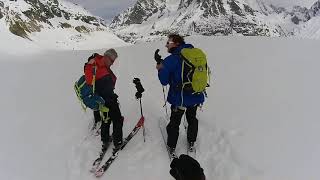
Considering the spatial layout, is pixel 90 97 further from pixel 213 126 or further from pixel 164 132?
pixel 213 126

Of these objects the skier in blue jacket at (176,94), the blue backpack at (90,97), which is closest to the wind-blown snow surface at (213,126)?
the skier in blue jacket at (176,94)

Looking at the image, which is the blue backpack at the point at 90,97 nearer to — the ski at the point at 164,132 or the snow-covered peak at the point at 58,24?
the ski at the point at 164,132

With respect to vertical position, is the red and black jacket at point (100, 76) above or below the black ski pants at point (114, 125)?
above

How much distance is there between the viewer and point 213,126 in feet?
33.3

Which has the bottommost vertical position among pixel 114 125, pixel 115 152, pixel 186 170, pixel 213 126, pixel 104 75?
pixel 115 152

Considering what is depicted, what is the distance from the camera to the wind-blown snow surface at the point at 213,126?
8.50 meters

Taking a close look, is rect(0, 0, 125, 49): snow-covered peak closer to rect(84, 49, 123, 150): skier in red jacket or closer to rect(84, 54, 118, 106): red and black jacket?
rect(84, 49, 123, 150): skier in red jacket

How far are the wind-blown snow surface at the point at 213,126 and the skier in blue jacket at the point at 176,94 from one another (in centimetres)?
46

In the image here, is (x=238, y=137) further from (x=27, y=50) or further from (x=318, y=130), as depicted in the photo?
(x=27, y=50)

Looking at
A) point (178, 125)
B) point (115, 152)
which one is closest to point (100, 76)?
point (115, 152)

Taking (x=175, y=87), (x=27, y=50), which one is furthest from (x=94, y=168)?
(x=27, y=50)

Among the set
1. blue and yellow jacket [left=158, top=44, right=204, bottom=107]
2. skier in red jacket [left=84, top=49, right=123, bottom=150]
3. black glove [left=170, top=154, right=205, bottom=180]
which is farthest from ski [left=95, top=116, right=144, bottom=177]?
black glove [left=170, top=154, right=205, bottom=180]

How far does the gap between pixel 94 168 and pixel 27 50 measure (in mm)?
21094

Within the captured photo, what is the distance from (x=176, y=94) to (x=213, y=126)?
5.98 feet
